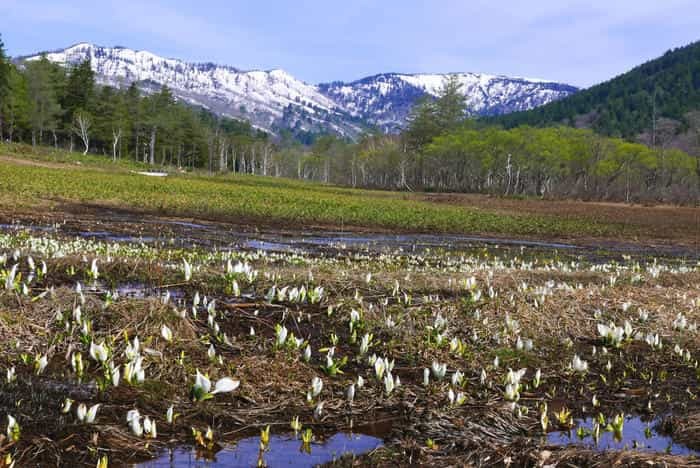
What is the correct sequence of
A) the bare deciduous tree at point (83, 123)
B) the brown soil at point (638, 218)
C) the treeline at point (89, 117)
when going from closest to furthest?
the brown soil at point (638, 218)
the treeline at point (89, 117)
the bare deciduous tree at point (83, 123)

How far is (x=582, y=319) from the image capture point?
8.08 m

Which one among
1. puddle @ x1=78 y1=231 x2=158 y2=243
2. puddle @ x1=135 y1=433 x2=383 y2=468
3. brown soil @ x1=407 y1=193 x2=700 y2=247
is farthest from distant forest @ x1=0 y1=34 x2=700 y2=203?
puddle @ x1=135 y1=433 x2=383 y2=468

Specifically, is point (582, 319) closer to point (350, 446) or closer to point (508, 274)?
point (508, 274)

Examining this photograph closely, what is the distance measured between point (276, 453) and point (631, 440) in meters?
2.98

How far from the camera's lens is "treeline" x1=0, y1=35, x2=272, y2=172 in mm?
79750

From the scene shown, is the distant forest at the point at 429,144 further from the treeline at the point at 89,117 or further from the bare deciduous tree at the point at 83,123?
the bare deciduous tree at the point at 83,123

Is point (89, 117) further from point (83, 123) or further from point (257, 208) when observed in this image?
point (257, 208)

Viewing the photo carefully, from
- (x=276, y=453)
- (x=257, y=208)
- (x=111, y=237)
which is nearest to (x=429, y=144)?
(x=257, y=208)

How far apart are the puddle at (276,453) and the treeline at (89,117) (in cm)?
8704

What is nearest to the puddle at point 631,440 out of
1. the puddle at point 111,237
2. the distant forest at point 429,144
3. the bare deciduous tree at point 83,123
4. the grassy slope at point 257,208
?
the puddle at point 111,237

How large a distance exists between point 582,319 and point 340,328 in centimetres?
372

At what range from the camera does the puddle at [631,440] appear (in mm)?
4398

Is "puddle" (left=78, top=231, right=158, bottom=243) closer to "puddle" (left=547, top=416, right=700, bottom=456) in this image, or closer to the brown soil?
"puddle" (left=547, top=416, right=700, bottom=456)

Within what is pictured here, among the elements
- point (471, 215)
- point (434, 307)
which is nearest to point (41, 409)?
point (434, 307)
